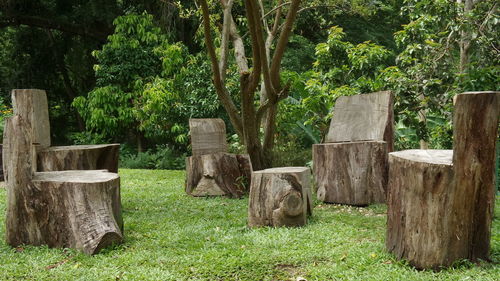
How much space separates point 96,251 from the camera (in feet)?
14.9

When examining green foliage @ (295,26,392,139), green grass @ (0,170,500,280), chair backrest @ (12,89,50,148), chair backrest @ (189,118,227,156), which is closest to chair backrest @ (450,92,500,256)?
green grass @ (0,170,500,280)

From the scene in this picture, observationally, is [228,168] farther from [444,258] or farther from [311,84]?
[444,258]

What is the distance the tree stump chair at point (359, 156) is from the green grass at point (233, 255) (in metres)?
0.64

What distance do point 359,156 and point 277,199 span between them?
185 cm

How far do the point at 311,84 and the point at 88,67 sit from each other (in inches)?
418

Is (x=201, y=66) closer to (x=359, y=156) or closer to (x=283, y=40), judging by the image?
(x=283, y=40)

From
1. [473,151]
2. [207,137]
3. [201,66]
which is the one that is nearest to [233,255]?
[473,151]

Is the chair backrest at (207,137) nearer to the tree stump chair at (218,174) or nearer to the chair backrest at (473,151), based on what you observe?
the tree stump chair at (218,174)

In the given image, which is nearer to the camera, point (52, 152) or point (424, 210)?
point (424, 210)

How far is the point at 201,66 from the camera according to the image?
13438mm

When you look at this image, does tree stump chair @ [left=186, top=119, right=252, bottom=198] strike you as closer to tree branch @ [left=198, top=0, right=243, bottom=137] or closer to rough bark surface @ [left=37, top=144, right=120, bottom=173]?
tree branch @ [left=198, top=0, right=243, bottom=137]

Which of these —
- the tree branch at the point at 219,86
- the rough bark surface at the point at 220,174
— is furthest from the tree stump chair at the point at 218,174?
the tree branch at the point at 219,86

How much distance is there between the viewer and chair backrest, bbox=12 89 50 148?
525 cm

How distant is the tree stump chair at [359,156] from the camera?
22.3ft
